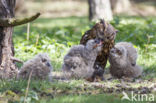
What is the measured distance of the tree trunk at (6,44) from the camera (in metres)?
5.44

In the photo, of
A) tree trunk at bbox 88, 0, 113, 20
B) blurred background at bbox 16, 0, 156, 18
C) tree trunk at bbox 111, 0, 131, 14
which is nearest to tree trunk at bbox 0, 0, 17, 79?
tree trunk at bbox 88, 0, 113, 20

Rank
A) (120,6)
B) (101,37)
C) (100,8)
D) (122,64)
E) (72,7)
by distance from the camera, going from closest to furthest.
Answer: (101,37) < (122,64) < (100,8) < (120,6) < (72,7)

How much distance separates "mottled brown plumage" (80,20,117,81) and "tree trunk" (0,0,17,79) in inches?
56.2

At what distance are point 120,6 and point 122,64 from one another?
16.0 metres

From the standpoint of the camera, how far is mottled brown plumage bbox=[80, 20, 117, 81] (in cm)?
577

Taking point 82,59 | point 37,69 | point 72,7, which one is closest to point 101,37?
point 82,59

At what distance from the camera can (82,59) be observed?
19.1ft

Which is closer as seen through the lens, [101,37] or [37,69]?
[37,69]

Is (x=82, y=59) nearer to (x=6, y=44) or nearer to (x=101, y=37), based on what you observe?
(x=101, y=37)

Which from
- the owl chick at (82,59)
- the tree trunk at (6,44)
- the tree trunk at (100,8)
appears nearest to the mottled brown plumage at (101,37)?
the owl chick at (82,59)

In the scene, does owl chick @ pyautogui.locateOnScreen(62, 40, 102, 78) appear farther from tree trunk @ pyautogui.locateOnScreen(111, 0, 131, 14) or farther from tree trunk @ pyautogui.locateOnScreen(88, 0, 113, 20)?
tree trunk @ pyautogui.locateOnScreen(111, 0, 131, 14)

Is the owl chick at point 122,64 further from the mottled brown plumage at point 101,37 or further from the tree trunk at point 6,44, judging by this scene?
the tree trunk at point 6,44

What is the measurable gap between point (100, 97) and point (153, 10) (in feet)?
62.9

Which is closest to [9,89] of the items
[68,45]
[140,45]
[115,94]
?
[115,94]
